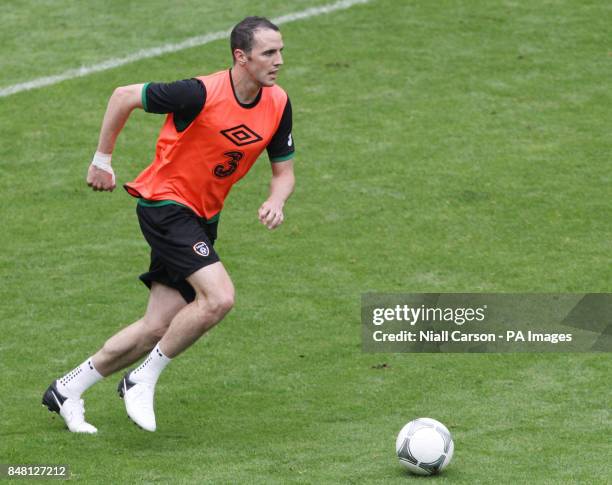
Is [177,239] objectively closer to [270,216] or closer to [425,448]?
[270,216]

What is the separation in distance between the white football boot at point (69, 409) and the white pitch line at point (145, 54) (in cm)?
710

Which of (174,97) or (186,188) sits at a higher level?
(174,97)

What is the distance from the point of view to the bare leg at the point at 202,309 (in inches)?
325

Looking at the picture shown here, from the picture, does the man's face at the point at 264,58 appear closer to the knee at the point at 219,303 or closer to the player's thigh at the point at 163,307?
the knee at the point at 219,303

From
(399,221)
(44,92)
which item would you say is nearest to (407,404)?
(399,221)

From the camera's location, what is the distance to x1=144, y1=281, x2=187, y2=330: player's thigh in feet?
28.7

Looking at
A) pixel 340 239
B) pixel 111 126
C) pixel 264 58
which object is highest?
pixel 264 58

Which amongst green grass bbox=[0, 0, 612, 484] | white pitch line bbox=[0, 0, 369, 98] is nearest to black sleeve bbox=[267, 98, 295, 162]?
green grass bbox=[0, 0, 612, 484]

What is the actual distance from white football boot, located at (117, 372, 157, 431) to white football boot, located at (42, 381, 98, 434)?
0.35 m

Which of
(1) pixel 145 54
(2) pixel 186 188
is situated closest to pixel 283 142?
(2) pixel 186 188

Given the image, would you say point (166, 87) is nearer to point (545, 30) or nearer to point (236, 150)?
point (236, 150)

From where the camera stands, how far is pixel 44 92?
15359 mm

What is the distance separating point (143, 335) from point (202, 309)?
63 centimetres

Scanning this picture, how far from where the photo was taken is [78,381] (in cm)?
878
